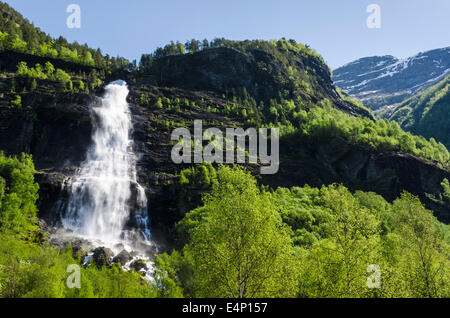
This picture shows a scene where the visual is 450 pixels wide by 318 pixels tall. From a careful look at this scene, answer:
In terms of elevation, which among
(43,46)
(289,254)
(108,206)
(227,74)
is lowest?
(289,254)

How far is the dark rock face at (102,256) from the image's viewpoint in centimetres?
4547

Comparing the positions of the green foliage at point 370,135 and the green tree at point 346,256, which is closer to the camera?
the green tree at point 346,256

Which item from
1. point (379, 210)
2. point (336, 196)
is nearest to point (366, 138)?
point (379, 210)

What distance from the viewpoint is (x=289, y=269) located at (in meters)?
21.5

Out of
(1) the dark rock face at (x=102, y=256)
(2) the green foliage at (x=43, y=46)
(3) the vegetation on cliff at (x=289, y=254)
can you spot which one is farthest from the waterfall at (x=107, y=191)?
(2) the green foliage at (x=43, y=46)

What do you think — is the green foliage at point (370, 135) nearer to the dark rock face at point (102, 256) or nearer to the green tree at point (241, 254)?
the dark rock face at point (102, 256)

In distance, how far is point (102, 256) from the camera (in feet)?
152

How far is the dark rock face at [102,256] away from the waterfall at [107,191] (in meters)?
4.74

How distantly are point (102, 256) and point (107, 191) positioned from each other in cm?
1797

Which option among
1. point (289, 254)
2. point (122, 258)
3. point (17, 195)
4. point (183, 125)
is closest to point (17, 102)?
point (17, 195)

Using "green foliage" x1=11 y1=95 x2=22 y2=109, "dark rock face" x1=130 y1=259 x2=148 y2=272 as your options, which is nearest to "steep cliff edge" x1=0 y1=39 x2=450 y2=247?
"green foliage" x1=11 y1=95 x2=22 y2=109

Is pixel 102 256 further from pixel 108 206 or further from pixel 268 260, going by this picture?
pixel 268 260

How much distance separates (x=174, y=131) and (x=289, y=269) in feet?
237
